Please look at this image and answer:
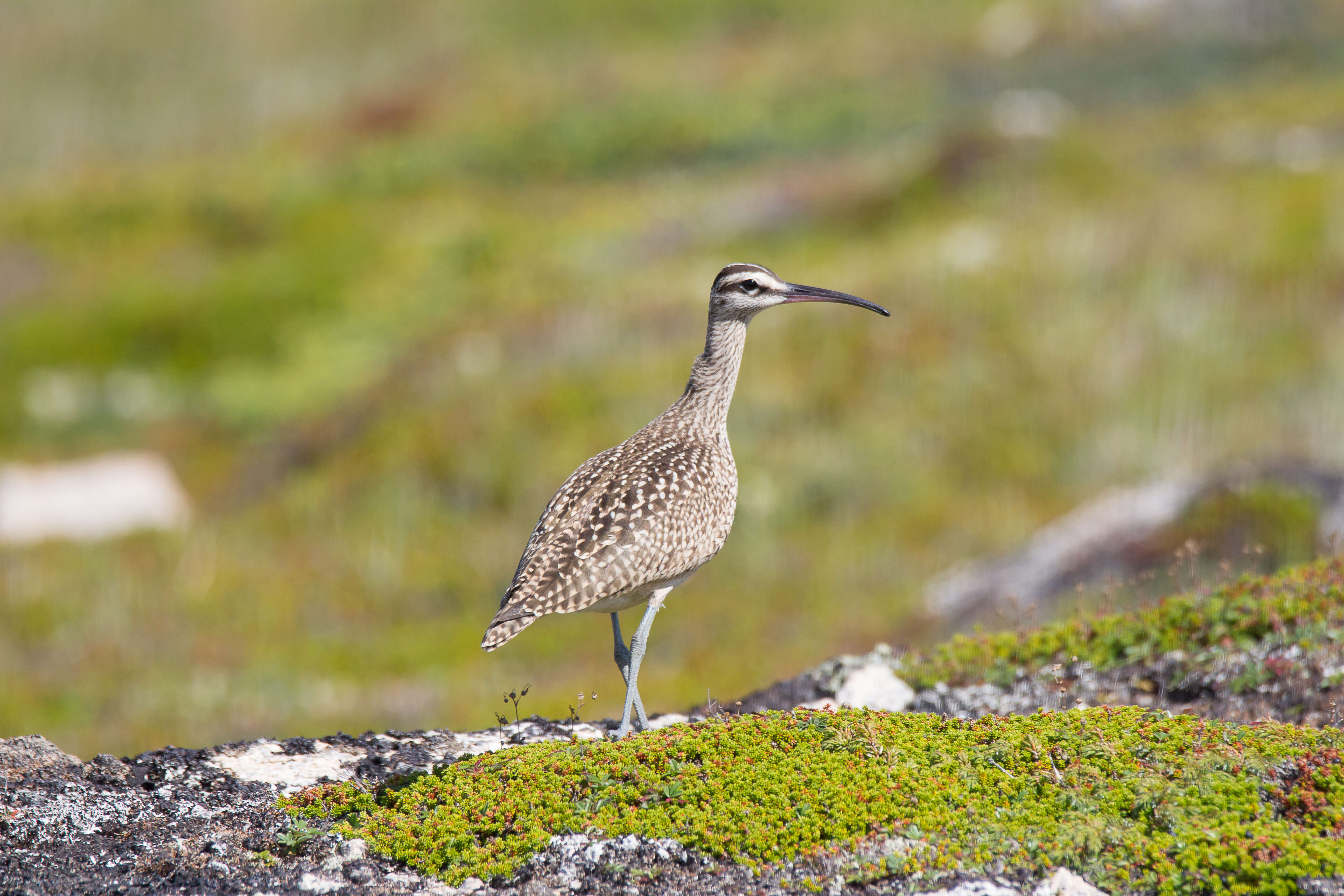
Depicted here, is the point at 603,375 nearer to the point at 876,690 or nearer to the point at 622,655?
the point at 876,690

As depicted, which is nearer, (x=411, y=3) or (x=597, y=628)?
(x=597, y=628)

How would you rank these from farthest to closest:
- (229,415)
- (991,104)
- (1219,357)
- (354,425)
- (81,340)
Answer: (991,104) → (81,340) → (229,415) → (354,425) → (1219,357)

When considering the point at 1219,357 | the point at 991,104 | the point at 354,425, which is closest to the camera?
the point at 1219,357

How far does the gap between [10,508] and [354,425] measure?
7567 millimetres

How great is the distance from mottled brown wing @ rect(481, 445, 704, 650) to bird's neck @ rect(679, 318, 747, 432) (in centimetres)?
111

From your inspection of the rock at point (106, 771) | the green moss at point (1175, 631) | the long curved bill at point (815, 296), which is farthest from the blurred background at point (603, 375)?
the rock at point (106, 771)

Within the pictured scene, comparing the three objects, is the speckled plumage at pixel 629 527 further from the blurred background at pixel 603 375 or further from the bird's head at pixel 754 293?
the blurred background at pixel 603 375

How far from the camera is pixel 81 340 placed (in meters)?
43.6

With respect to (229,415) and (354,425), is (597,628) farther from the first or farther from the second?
(229,415)

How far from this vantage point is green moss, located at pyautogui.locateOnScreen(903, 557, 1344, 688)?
420 inches

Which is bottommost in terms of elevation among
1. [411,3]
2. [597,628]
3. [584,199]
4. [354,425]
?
[597,628]

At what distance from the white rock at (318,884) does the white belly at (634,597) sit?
278 cm

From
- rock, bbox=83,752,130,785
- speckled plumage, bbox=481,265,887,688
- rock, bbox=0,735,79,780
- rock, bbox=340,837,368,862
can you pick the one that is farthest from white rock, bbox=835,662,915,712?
rock, bbox=0,735,79,780

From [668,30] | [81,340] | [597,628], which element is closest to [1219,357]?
[597,628]
